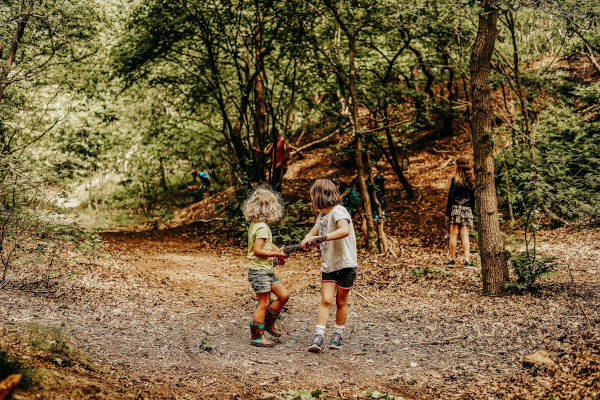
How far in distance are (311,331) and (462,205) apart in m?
4.75

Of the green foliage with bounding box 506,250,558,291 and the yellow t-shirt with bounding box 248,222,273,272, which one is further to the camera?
the green foliage with bounding box 506,250,558,291

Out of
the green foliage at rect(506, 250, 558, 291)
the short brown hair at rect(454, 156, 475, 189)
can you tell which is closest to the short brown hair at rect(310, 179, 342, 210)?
the green foliage at rect(506, 250, 558, 291)

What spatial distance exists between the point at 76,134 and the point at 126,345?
13.7m

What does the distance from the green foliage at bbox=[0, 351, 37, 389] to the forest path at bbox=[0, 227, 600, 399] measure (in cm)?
89

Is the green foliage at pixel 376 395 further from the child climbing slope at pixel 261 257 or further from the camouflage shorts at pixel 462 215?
the camouflage shorts at pixel 462 215

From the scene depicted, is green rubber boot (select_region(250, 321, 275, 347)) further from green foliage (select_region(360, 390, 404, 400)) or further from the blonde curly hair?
green foliage (select_region(360, 390, 404, 400))

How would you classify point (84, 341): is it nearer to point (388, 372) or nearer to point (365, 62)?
point (388, 372)

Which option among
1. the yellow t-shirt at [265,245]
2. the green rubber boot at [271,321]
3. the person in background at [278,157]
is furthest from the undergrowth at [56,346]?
the person in background at [278,157]

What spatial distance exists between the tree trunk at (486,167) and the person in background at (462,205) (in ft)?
7.08

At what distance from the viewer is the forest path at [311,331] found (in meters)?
4.29

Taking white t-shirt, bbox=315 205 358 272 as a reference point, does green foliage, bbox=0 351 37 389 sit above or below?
below

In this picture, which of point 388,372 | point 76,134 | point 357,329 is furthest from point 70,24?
point 76,134

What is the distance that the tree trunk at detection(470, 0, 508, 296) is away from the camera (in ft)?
22.3

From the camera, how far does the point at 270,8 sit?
13.6 meters
